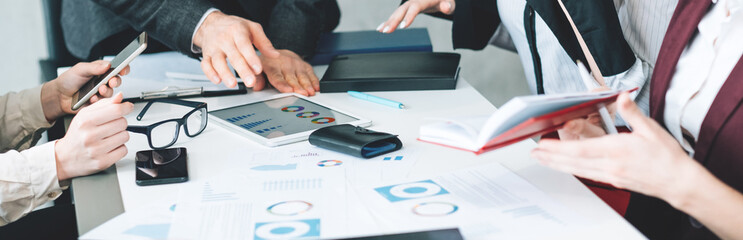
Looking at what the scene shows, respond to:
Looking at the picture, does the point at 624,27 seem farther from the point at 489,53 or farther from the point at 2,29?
the point at 2,29

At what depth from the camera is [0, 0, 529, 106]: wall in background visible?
2.23 metres

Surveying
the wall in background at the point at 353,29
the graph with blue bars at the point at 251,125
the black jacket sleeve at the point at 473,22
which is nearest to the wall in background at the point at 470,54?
the wall in background at the point at 353,29

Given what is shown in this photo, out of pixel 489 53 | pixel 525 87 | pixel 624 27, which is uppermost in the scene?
pixel 624 27

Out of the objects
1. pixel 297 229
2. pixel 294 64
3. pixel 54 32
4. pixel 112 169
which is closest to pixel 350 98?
pixel 294 64

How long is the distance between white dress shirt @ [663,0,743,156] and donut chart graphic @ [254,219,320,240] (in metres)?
0.58

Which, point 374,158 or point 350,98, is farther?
point 350,98

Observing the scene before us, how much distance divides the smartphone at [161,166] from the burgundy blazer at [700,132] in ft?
2.26

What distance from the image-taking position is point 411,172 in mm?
809

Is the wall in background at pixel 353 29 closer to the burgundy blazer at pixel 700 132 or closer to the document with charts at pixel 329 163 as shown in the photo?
the document with charts at pixel 329 163

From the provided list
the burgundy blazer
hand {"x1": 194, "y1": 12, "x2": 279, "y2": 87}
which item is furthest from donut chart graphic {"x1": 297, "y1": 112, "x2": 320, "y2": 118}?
the burgundy blazer

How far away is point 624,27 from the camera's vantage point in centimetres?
117

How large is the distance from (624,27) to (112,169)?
0.93m

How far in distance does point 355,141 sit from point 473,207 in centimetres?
24

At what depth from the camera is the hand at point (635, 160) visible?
0.64 metres
